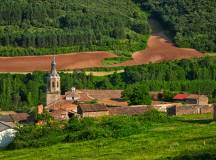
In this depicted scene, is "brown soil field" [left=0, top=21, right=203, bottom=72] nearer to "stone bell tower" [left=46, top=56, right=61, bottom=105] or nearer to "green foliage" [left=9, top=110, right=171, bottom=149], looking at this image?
"stone bell tower" [left=46, top=56, right=61, bottom=105]

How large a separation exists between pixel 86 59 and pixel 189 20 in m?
20.0

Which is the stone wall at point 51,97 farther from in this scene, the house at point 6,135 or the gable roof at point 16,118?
the house at point 6,135

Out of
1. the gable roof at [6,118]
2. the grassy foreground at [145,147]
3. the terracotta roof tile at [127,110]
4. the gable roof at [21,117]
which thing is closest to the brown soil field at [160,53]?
the terracotta roof tile at [127,110]

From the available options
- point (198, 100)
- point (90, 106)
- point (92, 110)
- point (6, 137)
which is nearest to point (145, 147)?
point (6, 137)

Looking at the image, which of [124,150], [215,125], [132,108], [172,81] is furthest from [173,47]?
[124,150]

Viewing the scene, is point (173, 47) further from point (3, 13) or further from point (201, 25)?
point (3, 13)

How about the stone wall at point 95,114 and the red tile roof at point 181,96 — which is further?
the red tile roof at point 181,96

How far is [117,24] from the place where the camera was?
380 feet

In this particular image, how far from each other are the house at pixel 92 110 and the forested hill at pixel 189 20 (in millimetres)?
40289

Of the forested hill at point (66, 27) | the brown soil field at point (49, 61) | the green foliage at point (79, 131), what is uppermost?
the forested hill at point (66, 27)

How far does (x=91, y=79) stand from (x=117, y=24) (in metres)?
24.8

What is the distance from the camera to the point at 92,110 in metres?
67.4

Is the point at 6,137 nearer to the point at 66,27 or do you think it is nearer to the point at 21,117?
the point at 21,117

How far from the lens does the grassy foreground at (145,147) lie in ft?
124
